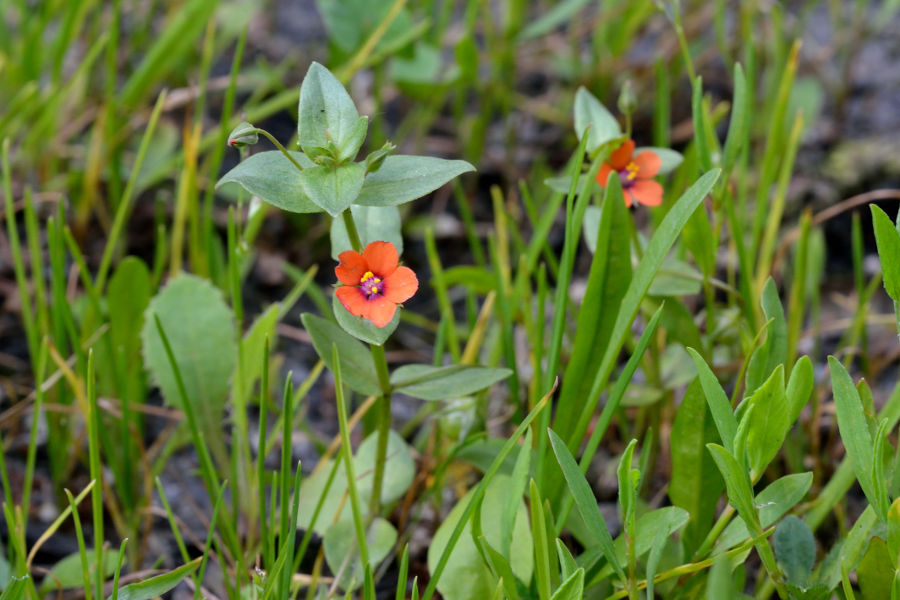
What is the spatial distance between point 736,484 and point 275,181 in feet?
1.68

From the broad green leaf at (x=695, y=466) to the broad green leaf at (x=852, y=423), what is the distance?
14 cm

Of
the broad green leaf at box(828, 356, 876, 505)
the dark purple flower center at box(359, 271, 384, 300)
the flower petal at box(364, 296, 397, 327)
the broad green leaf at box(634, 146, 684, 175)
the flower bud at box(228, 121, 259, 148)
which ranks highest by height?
the flower bud at box(228, 121, 259, 148)

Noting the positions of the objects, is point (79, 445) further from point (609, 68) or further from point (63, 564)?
point (609, 68)

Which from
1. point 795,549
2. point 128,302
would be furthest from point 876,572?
point 128,302

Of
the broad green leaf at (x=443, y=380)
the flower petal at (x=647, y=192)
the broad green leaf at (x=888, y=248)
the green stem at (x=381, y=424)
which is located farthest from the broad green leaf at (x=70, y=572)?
the broad green leaf at (x=888, y=248)

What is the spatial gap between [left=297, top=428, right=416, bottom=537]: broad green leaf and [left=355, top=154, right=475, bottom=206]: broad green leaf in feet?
1.16

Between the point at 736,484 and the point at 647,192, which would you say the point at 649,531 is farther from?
the point at 647,192

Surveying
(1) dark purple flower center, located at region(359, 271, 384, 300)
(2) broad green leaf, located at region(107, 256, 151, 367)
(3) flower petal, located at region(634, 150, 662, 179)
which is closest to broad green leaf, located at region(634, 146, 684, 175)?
(3) flower petal, located at region(634, 150, 662, 179)

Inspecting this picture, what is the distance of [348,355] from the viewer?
975 mm

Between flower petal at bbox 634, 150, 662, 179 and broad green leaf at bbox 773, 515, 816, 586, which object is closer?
broad green leaf at bbox 773, 515, 816, 586

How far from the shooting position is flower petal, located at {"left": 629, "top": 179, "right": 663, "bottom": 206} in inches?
42.3

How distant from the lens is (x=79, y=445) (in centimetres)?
123

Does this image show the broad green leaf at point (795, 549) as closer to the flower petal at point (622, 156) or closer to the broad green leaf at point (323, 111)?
the flower petal at point (622, 156)

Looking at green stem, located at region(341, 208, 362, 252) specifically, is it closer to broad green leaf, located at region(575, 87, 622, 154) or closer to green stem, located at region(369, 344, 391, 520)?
green stem, located at region(369, 344, 391, 520)
